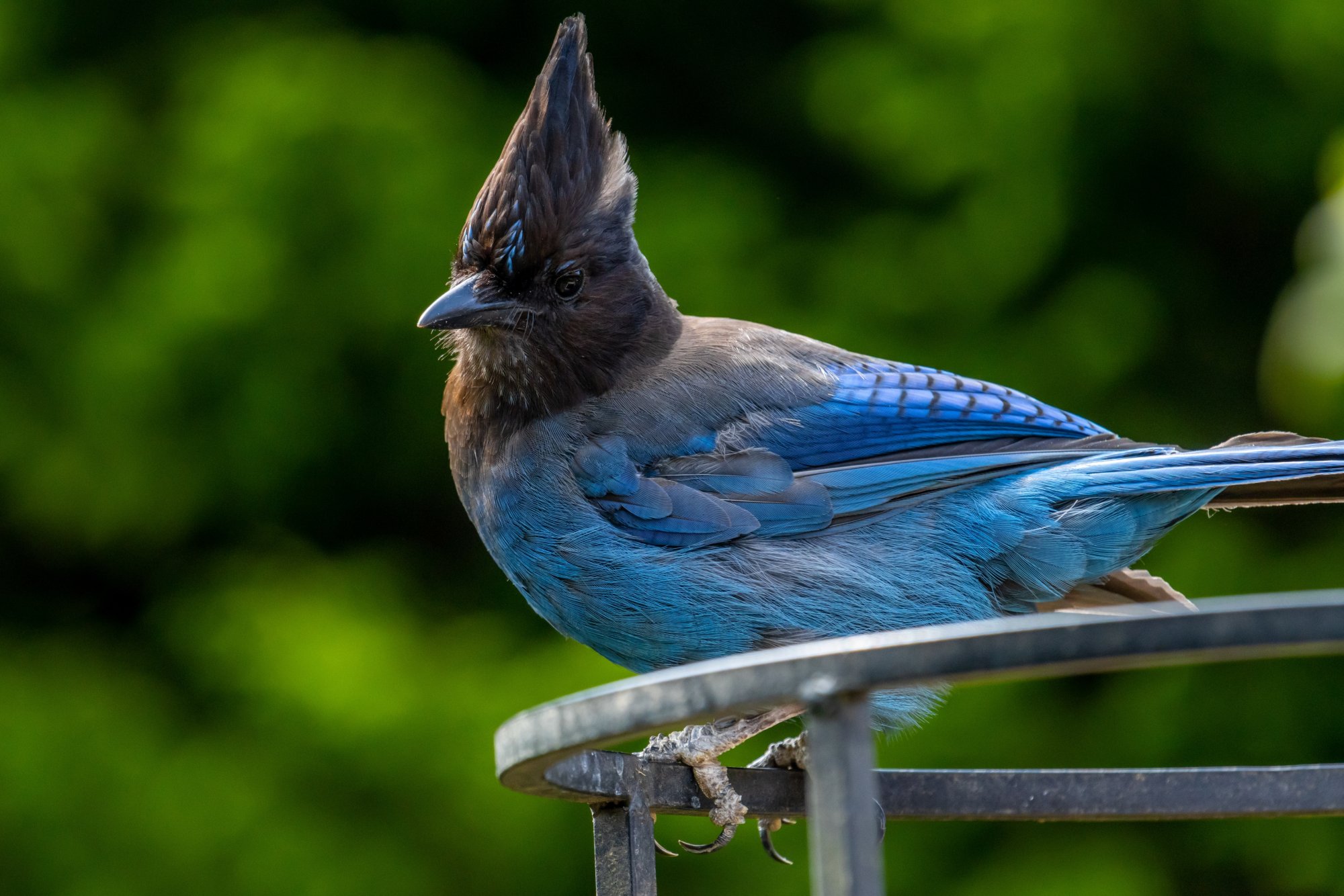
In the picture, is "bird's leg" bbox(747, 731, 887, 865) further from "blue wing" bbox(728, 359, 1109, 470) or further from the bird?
"blue wing" bbox(728, 359, 1109, 470)

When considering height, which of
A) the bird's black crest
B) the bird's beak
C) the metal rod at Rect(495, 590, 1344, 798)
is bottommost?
the metal rod at Rect(495, 590, 1344, 798)

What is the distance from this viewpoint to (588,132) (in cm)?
285

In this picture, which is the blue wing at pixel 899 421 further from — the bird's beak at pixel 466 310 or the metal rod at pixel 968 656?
the metal rod at pixel 968 656

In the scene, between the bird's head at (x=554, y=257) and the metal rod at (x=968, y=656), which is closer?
the metal rod at (x=968, y=656)

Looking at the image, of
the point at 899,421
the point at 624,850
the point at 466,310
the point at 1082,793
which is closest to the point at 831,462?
the point at 899,421

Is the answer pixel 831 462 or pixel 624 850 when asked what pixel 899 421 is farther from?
pixel 624 850

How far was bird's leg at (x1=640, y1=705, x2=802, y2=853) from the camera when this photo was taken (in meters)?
2.11

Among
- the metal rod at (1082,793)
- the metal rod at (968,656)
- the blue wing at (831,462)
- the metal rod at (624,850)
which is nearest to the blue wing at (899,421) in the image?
the blue wing at (831,462)

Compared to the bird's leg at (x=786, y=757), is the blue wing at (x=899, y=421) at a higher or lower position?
higher

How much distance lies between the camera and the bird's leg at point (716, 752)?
6.92 feet

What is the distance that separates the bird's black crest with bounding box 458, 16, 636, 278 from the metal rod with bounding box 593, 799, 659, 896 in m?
1.31

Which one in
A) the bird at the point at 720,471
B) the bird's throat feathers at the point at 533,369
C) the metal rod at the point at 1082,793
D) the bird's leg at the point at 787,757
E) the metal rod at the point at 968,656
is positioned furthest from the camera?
the bird's throat feathers at the point at 533,369

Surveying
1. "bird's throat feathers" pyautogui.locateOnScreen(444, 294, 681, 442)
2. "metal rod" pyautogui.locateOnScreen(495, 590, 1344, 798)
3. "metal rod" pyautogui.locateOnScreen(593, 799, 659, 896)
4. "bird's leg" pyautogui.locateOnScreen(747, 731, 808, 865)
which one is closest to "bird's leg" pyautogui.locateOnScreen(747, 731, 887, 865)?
"bird's leg" pyautogui.locateOnScreen(747, 731, 808, 865)

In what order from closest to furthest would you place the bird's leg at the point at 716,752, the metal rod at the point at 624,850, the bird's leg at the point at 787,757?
the metal rod at the point at 624,850
the bird's leg at the point at 716,752
the bird's leg at the point at 787,757
